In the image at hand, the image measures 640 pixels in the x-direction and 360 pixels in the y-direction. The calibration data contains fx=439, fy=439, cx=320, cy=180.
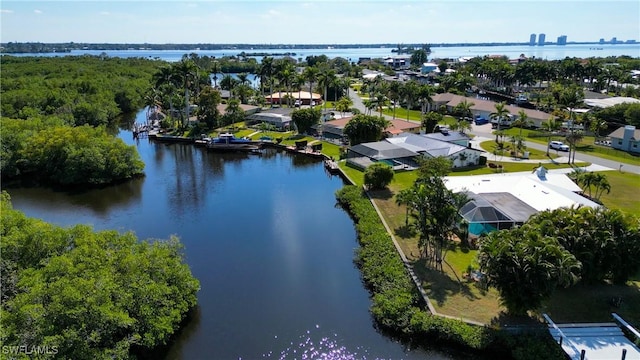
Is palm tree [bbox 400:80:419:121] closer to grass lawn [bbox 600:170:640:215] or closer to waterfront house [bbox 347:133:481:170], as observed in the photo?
waterfront house [bbox 347:133:481:170]

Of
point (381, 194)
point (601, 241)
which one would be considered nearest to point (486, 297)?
point (601, 241)

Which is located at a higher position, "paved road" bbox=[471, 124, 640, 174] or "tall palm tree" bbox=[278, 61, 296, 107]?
"tall palm tree" bbox=[278, 61, 296, 107]

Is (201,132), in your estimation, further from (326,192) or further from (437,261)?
(437,261)

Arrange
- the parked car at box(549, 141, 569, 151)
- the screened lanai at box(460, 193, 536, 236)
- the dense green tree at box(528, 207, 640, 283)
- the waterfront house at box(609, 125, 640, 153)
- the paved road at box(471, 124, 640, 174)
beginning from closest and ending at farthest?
the dense green tree at box(528, 207, 640, 283) → the screened lanai at box(460, 193, 536, 236) → the paved road at box(471, 124, 640, 174) → the waterfront house at box(609, 125, 640, 153) → the parked car at box(549, 141, 569, 151)

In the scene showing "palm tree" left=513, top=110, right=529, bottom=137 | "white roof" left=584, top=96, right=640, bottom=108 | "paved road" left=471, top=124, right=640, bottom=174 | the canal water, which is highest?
"white roof" left=584, top=96, right=640, bottom=108

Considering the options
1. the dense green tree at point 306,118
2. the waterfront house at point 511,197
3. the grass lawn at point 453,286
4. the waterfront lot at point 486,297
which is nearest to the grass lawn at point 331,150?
the dense green tree at point 306,118

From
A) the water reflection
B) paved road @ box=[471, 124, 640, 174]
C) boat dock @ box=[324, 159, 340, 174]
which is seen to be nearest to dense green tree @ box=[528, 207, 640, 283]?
boat dock @ box=[324, 159, 340, 174]

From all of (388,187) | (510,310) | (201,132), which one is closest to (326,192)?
(388,187)
